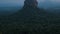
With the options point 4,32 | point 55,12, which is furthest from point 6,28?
point 55,12

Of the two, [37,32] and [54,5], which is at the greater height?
[54,5]

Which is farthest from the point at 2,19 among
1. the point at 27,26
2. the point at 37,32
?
the point at 37,32

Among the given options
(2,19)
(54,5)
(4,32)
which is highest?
(54,5)

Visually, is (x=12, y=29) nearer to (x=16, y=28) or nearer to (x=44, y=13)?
(x=16, y=28)

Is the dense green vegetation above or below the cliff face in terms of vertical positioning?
below

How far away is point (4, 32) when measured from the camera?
4.16m

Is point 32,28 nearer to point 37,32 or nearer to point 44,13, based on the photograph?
point 37,32

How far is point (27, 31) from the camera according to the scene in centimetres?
411

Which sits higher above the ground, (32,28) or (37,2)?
(37,2)

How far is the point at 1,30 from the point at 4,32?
10 cm

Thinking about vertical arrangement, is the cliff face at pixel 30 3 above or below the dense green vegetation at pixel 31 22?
above

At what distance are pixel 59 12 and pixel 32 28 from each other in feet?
2.53

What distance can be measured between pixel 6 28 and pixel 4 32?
0.12 metres

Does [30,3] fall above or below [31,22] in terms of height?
above
